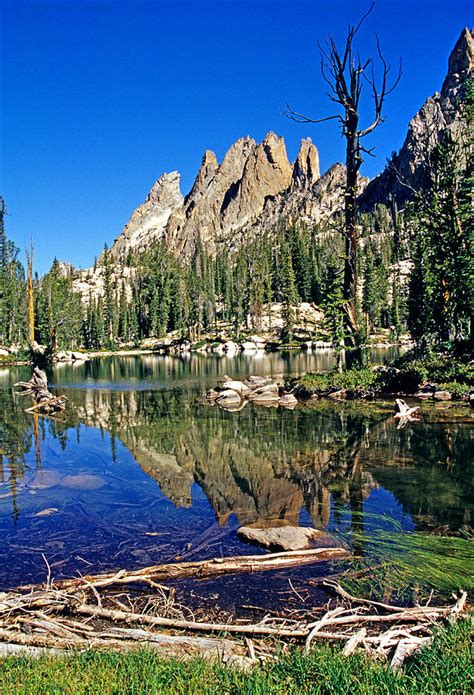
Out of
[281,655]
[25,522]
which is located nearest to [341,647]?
[281,655]

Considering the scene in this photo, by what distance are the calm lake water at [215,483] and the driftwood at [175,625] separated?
990 millimetres

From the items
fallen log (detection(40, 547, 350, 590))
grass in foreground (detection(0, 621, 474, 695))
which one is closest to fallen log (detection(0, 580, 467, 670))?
grass in foreground (detection(0, 621, 474, 695))

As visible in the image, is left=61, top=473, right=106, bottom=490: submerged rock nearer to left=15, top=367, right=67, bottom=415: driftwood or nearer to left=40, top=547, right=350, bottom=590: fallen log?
left=40, top=547, right=350, bottom=590: fallen log

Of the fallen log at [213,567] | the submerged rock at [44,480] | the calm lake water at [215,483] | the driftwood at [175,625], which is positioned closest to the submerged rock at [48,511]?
the calm lake water at [215,483]

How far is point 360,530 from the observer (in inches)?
396

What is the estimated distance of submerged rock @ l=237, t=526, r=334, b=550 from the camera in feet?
30.6

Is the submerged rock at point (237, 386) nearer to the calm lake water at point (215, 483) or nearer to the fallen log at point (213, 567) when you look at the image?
the calm lake water at point (215, 483)

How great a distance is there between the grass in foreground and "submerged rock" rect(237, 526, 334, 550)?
394 cm

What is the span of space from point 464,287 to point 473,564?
2404cm

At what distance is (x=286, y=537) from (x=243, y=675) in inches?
186

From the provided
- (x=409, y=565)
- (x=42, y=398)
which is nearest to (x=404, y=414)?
Answer: (x=409, y=565)

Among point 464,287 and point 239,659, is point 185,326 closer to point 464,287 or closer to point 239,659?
point 464,287

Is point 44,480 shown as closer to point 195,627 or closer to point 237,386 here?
point 195,627

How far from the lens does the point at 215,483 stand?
1395 centimetres
